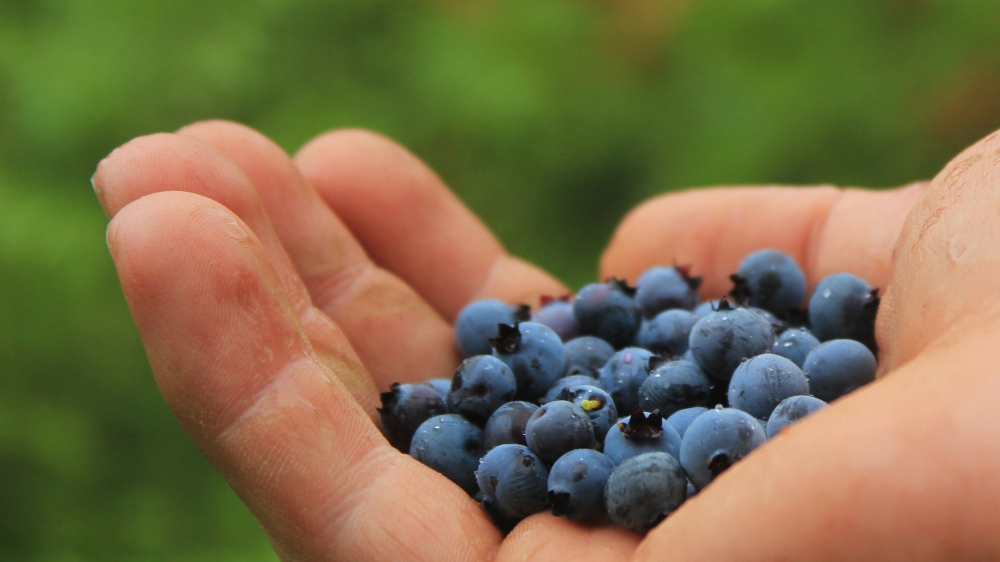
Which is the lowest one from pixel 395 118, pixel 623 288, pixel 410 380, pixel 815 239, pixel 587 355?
pixel 410 380

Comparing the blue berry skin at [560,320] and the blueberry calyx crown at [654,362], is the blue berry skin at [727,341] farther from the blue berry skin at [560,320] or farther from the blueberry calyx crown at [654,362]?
the blue berry skin at [560,320]

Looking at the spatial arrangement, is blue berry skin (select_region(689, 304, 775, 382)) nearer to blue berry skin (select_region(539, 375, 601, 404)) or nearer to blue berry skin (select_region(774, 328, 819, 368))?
blue berry skin (select_region(774, 328, 819, 368))

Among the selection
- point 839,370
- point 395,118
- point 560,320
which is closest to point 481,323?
point 560,320

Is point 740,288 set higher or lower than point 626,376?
higher

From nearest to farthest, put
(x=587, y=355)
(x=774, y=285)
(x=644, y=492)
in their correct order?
(x=644, y=492) → (x=587, y=355) → (x=774, y=285)

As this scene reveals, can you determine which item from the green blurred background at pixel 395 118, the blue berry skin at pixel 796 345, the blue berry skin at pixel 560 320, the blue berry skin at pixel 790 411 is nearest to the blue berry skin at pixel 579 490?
the blue berry skin at pixel 790 411

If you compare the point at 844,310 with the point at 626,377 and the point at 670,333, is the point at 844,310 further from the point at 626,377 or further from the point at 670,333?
the point at 626,377
